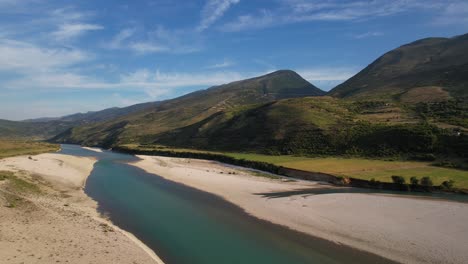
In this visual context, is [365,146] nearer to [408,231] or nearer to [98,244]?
[408,231]

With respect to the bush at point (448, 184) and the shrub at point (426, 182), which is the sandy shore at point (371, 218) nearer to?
the shrub at point (426, 182)

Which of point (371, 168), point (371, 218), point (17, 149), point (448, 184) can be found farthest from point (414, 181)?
point (17, 149)

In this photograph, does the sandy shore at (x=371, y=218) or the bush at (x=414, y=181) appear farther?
the bush at (x=414, y=181)

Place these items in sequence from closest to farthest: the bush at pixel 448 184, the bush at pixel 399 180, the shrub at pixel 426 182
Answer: the bush at pixel 448 184, the shrub at pixel 426 182, the bush at pixel 399 180

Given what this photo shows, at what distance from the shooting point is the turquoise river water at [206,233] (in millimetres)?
27406

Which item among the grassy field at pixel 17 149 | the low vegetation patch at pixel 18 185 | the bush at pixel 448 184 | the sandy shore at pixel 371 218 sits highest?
the grassy field at pixel 17 149

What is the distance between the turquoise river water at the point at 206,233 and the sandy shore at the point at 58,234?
2119mm

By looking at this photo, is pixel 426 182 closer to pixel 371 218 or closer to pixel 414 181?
pixel 414 181

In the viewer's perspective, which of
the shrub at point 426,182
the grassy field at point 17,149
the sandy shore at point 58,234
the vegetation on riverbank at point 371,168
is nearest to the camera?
the sandy shore at point 58,234

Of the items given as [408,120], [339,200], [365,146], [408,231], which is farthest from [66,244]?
[408,120]

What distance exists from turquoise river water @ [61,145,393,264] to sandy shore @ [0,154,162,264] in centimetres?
212

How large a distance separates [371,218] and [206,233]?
658 inches

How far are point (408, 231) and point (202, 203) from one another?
24250 mm

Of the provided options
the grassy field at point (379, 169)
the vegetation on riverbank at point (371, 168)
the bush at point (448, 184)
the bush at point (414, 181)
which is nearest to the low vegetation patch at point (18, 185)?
the vegetation on riverbank at point (371, 168)
